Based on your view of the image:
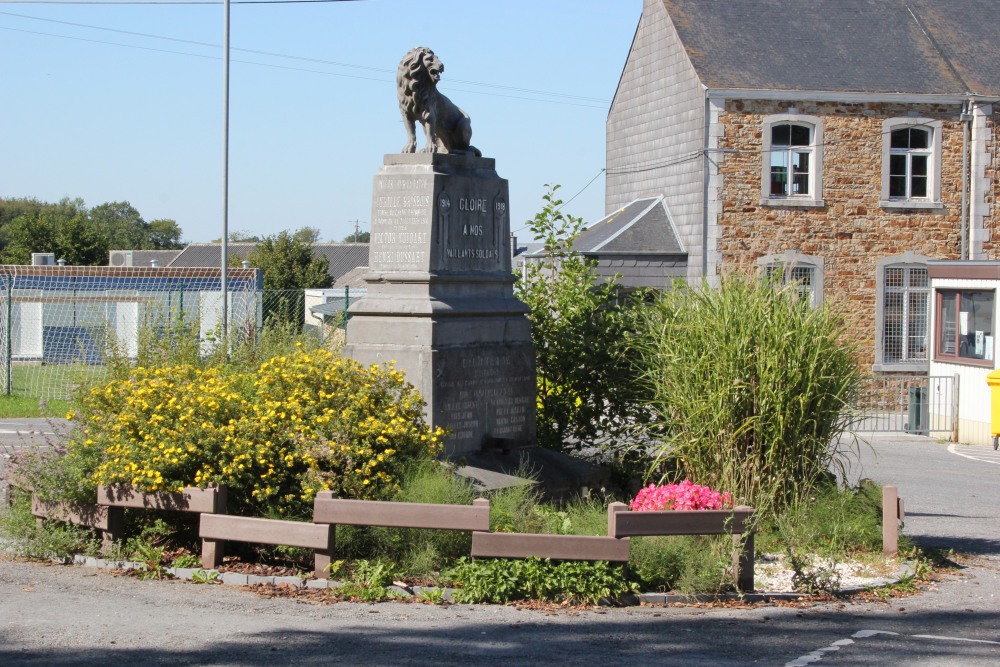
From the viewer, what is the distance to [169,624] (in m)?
7.29

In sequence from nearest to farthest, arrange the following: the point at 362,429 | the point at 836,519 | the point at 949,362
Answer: the point at 362,429, the point at 836,519, the point at 949,362

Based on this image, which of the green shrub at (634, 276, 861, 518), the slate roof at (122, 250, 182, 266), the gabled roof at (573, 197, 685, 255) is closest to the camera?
the green shrub at (634, 276, 861, 518)

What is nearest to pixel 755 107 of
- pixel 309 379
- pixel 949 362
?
pixel 949 362

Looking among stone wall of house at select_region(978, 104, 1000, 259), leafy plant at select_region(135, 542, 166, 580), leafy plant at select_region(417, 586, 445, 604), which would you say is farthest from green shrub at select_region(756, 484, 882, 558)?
stone wall of house at select_region(978, 104, 1000, 259)

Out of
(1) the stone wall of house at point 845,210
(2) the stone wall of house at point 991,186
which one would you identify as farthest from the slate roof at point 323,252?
(2) the stone wall of house at point 991,186

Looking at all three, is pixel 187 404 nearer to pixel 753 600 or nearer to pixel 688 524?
pixel 688 524

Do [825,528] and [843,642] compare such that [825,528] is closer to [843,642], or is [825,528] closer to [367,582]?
[843,642]

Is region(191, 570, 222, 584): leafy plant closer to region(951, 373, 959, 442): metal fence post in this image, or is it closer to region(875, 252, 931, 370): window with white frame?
region(951, 373, 959, 442): metal fence post

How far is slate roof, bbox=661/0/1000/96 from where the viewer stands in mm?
25922

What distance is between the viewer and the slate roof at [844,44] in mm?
25922

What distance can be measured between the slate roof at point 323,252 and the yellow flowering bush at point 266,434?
6712 cm

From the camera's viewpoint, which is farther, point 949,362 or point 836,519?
point 949,362

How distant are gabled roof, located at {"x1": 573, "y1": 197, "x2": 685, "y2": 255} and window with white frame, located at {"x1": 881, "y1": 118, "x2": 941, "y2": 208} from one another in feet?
15.3

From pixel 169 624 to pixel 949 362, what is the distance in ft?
57.2
